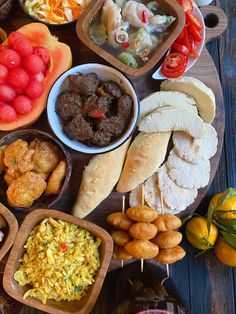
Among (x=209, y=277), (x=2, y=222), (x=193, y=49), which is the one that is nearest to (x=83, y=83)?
(x=193, y=49)

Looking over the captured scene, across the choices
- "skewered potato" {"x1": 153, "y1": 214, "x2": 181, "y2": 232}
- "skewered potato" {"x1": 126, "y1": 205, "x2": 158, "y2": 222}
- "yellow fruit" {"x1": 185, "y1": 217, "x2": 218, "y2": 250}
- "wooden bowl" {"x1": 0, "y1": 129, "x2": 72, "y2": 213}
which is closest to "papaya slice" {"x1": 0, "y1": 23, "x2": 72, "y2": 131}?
"wooden bowl" {"x1": 0, "y1": 129, "x2": 72, "y2": 213}

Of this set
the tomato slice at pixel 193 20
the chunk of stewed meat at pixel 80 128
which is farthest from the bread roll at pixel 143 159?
the tomato slice at pixel 193 20

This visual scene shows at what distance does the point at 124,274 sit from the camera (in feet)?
5.90

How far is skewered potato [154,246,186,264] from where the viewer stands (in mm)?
1670

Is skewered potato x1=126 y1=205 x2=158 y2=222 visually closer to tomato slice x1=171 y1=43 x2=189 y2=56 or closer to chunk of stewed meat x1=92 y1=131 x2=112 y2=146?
chunk of stewed meat x1=92 y1=131 x2=112 y2=146

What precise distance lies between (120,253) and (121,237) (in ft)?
0.21

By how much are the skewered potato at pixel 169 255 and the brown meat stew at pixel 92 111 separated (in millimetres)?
472

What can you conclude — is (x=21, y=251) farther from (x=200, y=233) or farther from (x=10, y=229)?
(x=200, y=233)

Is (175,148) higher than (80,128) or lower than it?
lower

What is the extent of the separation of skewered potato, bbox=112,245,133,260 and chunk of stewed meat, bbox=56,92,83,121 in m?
0.55

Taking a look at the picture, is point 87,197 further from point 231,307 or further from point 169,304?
point 231,307

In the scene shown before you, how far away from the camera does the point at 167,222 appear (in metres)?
1.67

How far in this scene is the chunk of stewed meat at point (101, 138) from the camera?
5.44 feet

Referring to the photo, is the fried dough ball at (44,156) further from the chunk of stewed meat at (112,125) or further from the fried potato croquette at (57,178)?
the chunk of stewed meat at (112,125)
